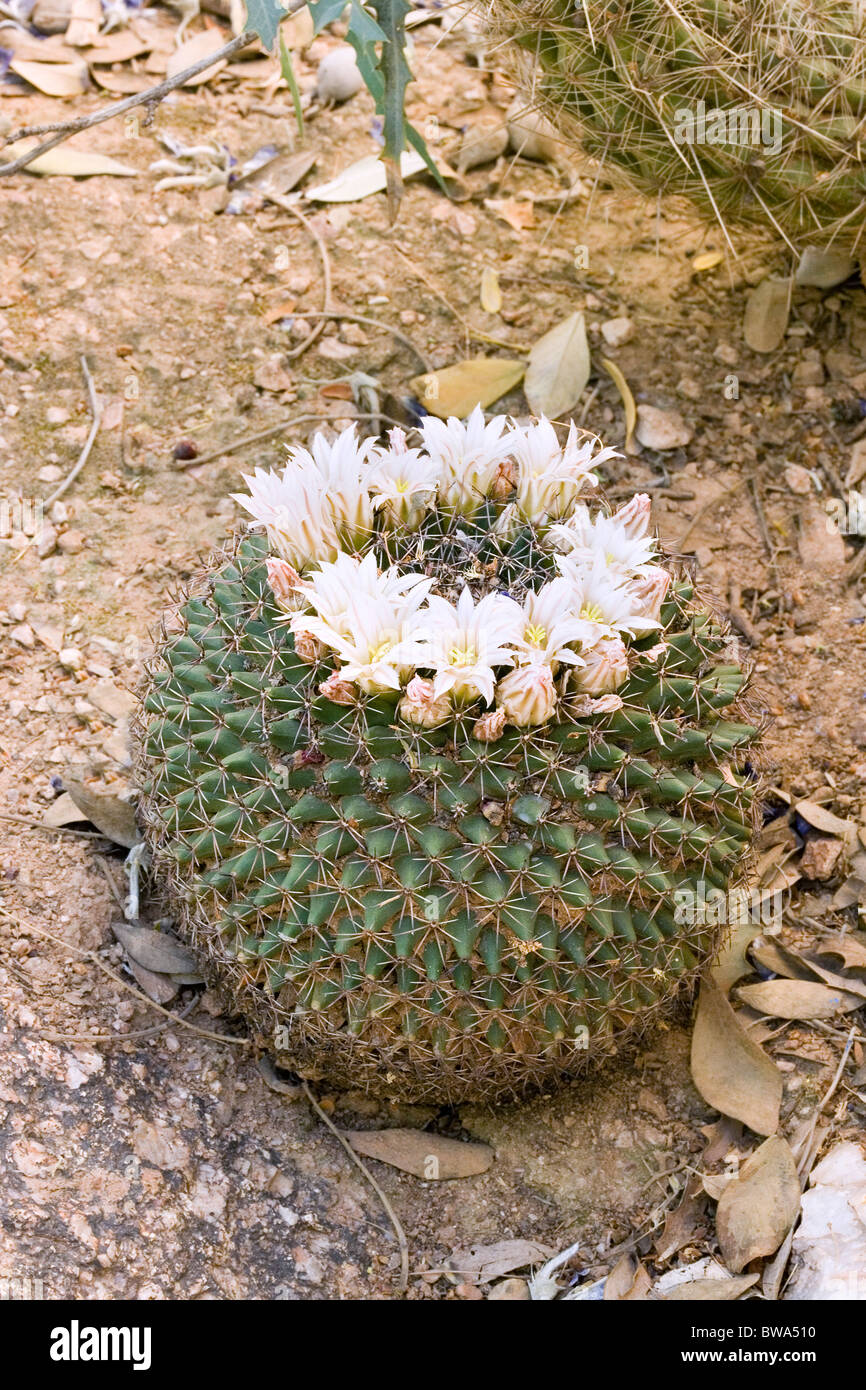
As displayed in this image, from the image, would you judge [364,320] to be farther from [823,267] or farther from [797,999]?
[797,999]

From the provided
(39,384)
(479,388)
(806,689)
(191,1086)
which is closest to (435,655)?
(191,1086)

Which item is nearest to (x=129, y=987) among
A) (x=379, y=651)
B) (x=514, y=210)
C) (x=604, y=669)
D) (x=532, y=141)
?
(x=379, y=651)

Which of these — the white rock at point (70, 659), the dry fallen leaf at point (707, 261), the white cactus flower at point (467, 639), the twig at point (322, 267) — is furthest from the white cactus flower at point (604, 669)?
the dry fallen leaf at point (707, 261)

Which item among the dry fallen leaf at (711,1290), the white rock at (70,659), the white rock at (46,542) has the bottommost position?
the dry fallen leaf at (711,1290)

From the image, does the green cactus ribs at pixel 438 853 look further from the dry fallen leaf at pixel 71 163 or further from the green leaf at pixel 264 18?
the dry fallen leaf at pixel 71 163

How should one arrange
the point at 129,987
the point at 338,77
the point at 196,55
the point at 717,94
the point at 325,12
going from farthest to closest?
the point at 196,55, the point at 338,77, the point at 717,94, the point at 325,12, the point at 129,987

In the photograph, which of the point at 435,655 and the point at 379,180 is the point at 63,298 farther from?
the point at 435,655
